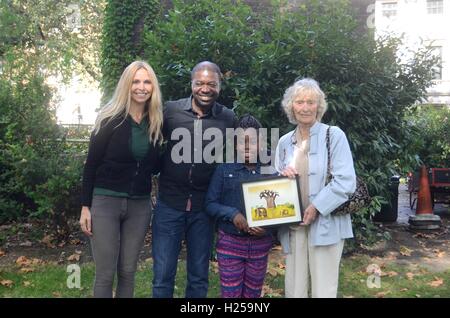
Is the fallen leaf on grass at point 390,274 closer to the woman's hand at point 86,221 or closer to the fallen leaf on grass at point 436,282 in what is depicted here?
the fallen leaf on grass at point 436,282

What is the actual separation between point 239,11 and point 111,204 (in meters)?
3.77

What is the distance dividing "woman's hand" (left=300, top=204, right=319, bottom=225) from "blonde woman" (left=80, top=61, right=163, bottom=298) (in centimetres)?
127

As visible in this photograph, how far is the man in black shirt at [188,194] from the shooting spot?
12.2 ft

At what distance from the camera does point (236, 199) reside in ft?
11.9

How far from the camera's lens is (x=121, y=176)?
3543 millimetres

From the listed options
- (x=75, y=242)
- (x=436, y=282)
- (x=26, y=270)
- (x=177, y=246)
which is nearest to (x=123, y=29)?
(x=75, y=242)

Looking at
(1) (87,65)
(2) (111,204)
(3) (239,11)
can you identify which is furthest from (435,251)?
(1) (87,65)

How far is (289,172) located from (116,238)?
143cm

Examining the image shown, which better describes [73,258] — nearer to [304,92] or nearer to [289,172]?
[289,172]

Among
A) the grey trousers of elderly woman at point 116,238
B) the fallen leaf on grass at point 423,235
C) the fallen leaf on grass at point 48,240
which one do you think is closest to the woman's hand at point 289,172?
the grey trousers of elderly woman at point 116,238

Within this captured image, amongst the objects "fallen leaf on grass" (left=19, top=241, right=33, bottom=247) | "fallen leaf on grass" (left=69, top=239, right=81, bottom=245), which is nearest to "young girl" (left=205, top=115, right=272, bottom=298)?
"fallen leaf on grass" (left=69, top=239, right=81, bottom=245)

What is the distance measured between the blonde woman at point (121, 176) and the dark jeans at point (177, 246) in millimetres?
150

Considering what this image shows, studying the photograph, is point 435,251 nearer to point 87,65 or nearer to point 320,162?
point 320,162

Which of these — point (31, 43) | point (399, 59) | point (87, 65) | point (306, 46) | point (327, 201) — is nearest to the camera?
point (327, 201)
